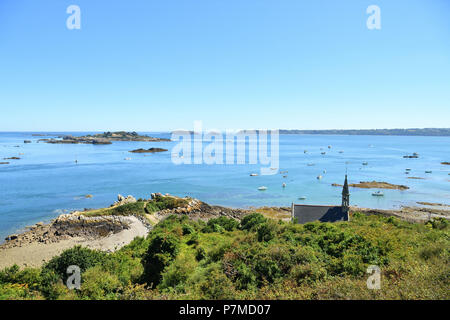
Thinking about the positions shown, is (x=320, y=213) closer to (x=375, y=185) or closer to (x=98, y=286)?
(x=98, y=286)

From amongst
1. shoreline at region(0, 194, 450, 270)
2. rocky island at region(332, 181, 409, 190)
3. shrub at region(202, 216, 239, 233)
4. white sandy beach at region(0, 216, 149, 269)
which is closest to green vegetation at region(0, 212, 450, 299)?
shrub at region(202, 216, 239, 233)

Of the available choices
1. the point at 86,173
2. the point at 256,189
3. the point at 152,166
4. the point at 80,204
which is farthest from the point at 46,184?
the point at 256,189

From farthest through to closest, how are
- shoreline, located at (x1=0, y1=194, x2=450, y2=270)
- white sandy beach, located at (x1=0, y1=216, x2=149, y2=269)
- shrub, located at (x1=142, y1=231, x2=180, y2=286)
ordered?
shoreline, located at (x1=0, y1=194, x2=450, y2=270) → white sandy beach, located at (x1=0, y1=216, x2=149, y2=269) → shrub, located at (x1=142, y1=231, x2=180, y2=286)

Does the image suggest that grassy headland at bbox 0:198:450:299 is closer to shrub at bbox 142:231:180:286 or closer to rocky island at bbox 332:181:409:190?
shrub at bbox 142:231:180:286

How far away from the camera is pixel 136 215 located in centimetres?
3108

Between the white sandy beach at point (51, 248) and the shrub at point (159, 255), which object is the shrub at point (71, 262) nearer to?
the shrub at point (159, 255)

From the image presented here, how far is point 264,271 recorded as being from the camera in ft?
34.0

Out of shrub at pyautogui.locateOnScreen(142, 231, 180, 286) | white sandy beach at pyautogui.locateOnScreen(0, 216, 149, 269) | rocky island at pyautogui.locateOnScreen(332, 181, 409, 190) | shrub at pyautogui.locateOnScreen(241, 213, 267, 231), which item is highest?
shrub at pyautogui.locateOnScreen(142, 231, 180, 286)

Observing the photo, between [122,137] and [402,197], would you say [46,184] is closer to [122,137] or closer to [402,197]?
[402,197]

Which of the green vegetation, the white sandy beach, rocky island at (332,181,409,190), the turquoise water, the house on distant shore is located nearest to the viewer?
the green vegetation

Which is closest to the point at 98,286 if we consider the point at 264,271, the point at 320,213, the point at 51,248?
the point at 264,271

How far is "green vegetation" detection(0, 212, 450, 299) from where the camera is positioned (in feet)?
25.3

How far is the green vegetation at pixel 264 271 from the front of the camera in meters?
7.71

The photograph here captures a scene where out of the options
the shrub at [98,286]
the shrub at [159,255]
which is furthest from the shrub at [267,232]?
the shrub at [98,286]
